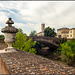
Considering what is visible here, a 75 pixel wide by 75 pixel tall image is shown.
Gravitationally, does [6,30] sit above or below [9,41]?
above

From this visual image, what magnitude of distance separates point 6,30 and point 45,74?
5481 mm

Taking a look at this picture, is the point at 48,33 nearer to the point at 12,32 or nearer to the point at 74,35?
the point at 74,35

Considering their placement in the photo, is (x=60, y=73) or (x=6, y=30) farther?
(x=6, y=30)

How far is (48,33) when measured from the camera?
48.1m

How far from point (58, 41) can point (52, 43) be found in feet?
14.9

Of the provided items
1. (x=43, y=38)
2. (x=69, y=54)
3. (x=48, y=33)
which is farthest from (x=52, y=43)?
(x=48, y=33)

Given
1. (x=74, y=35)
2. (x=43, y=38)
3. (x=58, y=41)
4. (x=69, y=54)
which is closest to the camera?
(x=69, y=54)

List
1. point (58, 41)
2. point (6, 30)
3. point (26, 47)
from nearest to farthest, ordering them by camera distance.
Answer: point (6, 30) < point (26, 47) < point (58, 41)

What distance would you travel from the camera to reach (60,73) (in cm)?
308

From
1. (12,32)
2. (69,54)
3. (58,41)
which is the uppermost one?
(12,32)

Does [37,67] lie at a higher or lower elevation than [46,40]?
higher

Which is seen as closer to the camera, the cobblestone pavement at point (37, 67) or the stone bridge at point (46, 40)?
the cobblestone pavement at point (37, 67)

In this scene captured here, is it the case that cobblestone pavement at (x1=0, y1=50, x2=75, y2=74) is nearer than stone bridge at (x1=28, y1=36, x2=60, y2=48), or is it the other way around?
cobblestone pavement at (x1=0, y1=50, x2=75, y2=74)

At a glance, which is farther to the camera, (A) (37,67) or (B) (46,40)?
(B) (46,40)
